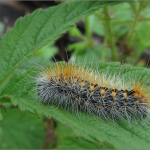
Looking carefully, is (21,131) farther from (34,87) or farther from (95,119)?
(95,119)

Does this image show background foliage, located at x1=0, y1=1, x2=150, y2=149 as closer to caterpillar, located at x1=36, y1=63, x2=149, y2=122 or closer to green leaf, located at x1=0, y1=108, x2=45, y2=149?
green leaf, located at x1=0, y1=108, x2=45, y2=149

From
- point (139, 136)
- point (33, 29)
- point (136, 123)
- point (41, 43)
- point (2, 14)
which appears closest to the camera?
point (139, 136)

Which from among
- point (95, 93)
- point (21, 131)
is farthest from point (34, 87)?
point (21, 131)

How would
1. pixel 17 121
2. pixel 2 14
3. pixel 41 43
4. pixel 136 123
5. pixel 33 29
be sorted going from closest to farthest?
1. pixel 136 123
2. pixel 41 43
3. pixel 33 29
4. pixel 17 121
5. pixel 2 14

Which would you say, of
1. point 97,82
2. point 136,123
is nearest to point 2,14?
point 97,82

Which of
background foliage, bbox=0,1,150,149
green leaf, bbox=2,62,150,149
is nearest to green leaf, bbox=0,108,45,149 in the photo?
background foliage, bbox=0,1,150,149

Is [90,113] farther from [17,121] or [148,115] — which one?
[17,121]
